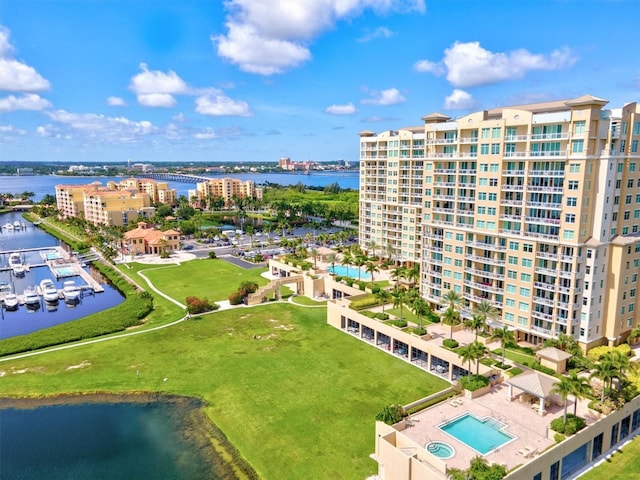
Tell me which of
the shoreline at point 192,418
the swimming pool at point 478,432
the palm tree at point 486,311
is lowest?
the shoreline at point 192,418

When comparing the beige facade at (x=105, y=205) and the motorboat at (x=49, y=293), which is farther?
the beige facade at (x=105, y=205)

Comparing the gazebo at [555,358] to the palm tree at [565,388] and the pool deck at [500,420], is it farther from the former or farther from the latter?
the palm tree at [565,388]

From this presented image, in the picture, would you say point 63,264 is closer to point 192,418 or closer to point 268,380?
point 268,380

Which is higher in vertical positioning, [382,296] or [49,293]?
[382,296]

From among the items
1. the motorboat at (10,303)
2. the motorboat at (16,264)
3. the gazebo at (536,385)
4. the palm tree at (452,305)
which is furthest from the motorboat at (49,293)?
the gazebo at (536,385)

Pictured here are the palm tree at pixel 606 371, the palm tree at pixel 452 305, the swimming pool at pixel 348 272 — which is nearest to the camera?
the palm tree at pixel 606 371

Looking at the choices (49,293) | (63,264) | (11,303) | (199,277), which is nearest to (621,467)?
(199,277)

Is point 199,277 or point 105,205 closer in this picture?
point 199,277
